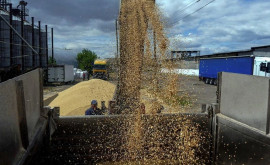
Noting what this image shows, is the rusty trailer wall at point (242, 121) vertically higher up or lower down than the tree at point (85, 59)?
lower down

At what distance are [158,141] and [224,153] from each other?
71 cm

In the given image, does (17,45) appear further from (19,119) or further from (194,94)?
(19,119)

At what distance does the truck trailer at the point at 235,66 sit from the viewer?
16.4 m

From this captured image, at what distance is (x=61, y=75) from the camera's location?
24250 millimetres

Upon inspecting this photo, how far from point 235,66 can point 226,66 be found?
133cm

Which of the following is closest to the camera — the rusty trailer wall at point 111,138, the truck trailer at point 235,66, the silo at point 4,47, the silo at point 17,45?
the rusty trailer wall at point 111,138

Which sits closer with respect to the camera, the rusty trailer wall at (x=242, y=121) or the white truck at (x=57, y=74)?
the rusty trailer wall at (x=242, y=121)

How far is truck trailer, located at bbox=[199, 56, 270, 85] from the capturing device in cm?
1639

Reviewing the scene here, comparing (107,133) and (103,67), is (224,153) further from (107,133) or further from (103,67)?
(103,67)

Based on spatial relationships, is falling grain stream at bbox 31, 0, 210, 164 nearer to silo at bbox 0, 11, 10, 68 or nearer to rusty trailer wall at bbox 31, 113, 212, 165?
rusty trailer wall at bbox 31, 113, 212, 165

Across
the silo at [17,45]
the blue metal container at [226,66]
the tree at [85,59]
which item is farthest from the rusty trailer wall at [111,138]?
the tree at [85,59]

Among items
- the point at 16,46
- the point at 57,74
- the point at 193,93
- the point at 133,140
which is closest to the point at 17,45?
the point at 16,46

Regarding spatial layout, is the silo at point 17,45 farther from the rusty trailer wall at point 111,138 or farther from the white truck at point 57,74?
the rusty trailer wall at point 111,138

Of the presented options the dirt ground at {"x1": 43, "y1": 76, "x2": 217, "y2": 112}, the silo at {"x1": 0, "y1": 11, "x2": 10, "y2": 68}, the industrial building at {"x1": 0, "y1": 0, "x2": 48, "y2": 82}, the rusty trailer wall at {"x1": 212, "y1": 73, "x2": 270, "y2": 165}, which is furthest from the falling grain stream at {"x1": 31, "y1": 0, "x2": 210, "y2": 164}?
the silo at {"x1": 0, "y1": 11, "x2": 10, "y2": 68}
